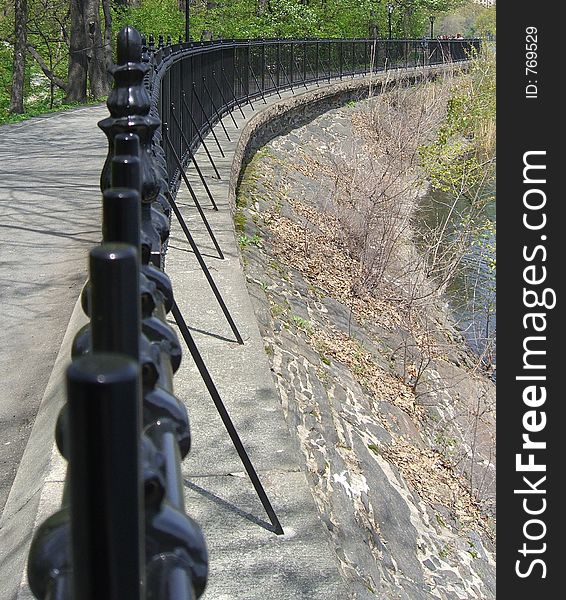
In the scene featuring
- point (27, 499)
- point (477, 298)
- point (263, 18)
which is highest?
point (263, 18)

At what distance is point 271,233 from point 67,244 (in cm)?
392

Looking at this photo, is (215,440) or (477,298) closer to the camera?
(215,440)

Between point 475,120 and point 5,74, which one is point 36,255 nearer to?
point 475,120

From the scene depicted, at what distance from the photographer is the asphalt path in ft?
17.6

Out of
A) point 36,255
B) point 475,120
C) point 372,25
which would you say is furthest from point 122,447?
point 372,25

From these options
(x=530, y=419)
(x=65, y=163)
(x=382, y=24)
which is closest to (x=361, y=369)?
(x=530, y=419)

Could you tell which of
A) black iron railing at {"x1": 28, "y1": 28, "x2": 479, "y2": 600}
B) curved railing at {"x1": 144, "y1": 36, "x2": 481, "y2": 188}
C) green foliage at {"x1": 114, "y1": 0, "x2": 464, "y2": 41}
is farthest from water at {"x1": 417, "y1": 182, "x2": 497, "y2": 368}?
green foliage at {"x1": 114, "y1": 0, "x2": 464, "y2": 41}

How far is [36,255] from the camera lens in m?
8.26

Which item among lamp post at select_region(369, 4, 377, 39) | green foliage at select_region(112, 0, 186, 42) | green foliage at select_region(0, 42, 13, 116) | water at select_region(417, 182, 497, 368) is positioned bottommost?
water at select_region(417, 182, 497, 368)

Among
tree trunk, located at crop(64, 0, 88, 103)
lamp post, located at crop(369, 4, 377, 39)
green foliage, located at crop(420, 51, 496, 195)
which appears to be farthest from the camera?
lamp post, located at crop(369, 4, 377, 39)

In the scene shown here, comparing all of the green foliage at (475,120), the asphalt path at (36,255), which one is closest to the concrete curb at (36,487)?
the asphalt path at (36,255)

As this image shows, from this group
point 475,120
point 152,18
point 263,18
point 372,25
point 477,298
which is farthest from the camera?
point 372,25

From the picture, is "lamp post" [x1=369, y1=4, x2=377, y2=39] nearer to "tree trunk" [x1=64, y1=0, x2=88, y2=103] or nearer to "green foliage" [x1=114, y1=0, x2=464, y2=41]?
"green foliage" [x1=114, y1=0, x2=464, y2=41]

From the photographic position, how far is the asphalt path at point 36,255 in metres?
5.37
